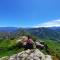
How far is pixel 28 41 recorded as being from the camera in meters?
70.4

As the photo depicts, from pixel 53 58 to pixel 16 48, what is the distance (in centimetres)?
3023

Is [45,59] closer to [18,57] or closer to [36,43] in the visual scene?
[18,57]

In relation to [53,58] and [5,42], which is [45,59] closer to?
[53,58]

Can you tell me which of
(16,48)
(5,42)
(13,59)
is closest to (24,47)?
(16,48)

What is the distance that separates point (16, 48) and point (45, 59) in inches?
1202

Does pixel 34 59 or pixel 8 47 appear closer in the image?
pixel 34 59

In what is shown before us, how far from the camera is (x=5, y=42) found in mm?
76375

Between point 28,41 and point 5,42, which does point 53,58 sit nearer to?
point 28,41

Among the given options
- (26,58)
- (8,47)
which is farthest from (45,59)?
(8,47)

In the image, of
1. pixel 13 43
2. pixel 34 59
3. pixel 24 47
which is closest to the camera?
pixel 34 59

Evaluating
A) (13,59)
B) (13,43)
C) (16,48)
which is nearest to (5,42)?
(13,43)

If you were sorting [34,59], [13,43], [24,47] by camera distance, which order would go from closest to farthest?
[34,59] → [24,47] → [13,43]

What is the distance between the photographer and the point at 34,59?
38.8 meters

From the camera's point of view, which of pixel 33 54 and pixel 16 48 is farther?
pixel 16 48
